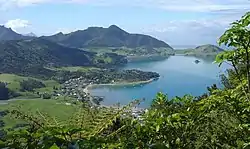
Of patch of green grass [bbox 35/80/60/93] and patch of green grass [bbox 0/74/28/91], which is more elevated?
patch of green grass [bbox 0/74/28/91]

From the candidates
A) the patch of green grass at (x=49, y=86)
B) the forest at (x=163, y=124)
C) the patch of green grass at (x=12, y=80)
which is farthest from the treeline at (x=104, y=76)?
the forest at (x=163, y=124)

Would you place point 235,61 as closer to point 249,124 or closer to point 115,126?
point 249,124

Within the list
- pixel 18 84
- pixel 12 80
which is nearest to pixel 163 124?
pixel 18 84

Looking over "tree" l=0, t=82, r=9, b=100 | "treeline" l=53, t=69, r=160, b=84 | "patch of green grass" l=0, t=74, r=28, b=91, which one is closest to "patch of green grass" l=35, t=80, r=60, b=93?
"treeline" l=53, t=69, r=160, b=84

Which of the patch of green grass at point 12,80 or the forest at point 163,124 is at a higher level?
the forest at point 163,124

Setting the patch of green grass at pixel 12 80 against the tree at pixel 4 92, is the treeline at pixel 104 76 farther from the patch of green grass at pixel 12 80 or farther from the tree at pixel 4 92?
the tree at pixel 4 92

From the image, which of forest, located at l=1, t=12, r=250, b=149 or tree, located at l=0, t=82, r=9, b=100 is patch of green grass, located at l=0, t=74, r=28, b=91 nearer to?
tree, located at l=0, t=82, r=9, b=100

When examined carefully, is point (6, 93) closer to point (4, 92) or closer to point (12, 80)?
point (4, 92)

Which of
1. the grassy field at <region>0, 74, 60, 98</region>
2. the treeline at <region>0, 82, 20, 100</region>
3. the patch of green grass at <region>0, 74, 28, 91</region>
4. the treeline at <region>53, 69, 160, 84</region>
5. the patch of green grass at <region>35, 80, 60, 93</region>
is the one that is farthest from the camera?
the treeline at <region>53, 69, 160, 84</region>
